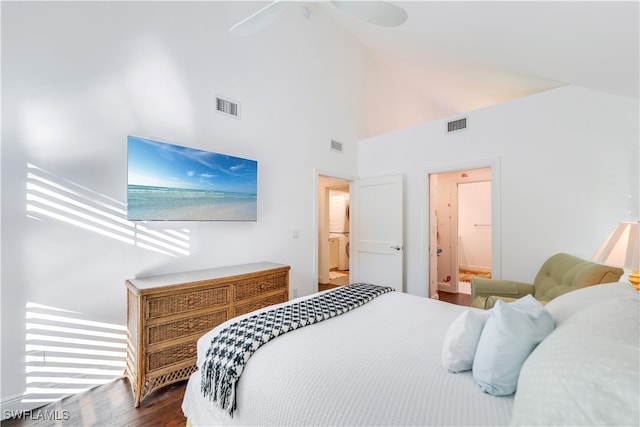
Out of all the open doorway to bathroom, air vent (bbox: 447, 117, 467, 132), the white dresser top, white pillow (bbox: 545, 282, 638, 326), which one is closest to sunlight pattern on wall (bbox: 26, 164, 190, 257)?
the white dresser top

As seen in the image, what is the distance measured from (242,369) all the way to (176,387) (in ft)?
4.52

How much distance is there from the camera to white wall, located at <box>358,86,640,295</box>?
2463 millimetres

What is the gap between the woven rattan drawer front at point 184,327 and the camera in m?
1.96

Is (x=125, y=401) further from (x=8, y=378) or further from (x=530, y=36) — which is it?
(x=530, y=36)

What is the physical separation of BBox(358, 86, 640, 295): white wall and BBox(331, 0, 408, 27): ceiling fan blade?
214 cm

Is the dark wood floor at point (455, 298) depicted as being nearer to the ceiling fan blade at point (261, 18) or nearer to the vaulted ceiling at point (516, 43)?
the vaulted ceiling at point (516, 43)

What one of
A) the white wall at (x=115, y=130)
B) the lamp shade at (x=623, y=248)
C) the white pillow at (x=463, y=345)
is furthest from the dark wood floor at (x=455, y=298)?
the white pillow at (x=463, y=345)

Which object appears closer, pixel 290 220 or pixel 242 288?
pixel 242 288

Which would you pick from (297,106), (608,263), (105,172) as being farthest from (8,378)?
(608,263)

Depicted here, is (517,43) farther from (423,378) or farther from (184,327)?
(184,327)

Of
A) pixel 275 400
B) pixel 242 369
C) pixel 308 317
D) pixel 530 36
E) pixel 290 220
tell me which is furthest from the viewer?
pixel 290 220

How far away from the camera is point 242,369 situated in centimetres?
117

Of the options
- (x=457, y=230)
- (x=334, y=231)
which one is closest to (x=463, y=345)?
(x=457, y=230)

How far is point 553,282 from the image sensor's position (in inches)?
92.4
